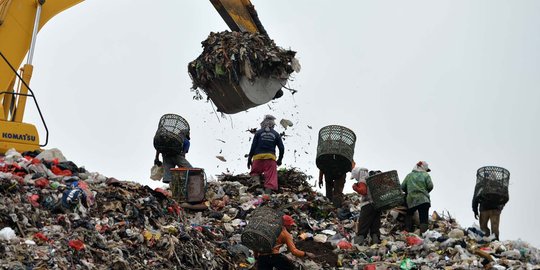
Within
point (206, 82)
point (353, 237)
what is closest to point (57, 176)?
point (206, 82)

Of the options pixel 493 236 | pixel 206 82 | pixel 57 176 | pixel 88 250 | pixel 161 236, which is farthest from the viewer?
pixel 206 82

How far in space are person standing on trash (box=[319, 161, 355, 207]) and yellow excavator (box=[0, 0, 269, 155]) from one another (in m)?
3.14

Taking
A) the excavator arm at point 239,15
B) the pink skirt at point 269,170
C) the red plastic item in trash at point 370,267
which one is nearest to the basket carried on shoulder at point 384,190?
the red plastic item in trash at point 370,267

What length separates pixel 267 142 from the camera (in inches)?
597

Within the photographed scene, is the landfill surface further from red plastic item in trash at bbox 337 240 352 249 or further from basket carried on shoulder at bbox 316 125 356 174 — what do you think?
basket carried on shoulder at bbox 316 125 356 174

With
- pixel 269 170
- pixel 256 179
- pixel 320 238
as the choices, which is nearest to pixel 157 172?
pixel 256 179

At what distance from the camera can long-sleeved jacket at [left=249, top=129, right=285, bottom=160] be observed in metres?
15.2

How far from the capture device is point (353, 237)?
45.3 feet

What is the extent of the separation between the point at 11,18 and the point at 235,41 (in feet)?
10.4

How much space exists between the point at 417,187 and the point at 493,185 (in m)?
1.30

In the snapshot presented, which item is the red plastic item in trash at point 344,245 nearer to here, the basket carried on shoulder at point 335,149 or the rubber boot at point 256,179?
the basket carried on shoulder at point 335,149

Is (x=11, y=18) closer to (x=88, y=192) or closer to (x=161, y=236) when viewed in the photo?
(x=88, y=192)

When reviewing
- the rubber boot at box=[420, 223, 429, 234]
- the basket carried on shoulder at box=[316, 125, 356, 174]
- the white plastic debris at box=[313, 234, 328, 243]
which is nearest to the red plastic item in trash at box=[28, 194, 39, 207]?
the white plastic debris at box=[313, 234, 328, 243]

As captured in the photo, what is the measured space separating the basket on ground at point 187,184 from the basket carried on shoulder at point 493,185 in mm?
3986
